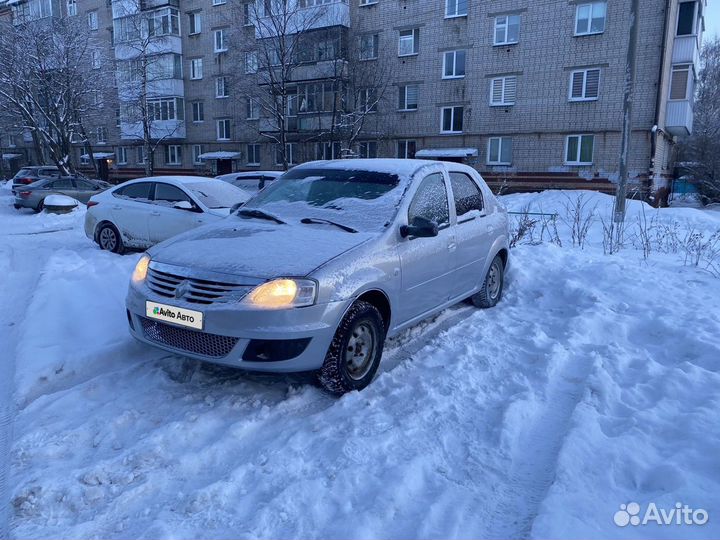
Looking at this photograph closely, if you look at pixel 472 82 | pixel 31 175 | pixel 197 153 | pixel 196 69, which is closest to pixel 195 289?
pixel 31 175

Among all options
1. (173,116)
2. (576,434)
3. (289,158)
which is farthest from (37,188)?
(576,434)

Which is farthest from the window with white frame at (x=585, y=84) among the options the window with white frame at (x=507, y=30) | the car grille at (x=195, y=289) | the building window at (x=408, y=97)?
the car grille at (x=195, y=289)

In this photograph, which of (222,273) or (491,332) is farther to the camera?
(491,332)

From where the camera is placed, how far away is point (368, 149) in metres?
28.1

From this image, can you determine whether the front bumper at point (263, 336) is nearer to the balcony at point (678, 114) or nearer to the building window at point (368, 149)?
the balcony at point (678, 114)

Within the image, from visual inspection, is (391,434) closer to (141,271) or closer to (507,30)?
(141,271)

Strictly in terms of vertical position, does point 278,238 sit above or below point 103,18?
below

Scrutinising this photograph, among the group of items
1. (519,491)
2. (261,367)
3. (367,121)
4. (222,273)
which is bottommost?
(519,491)

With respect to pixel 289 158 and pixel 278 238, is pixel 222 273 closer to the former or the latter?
pixel 278 238

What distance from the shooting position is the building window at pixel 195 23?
33094mm

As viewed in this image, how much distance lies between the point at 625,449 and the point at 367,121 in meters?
25.7

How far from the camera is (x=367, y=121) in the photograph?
2714 centimetres

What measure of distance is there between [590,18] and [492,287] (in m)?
21.6

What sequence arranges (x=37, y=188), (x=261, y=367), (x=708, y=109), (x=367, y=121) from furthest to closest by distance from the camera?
(x=708, y=109) → (x=367, y=121) → (x=37, y=188) → (x=261, y=367)
